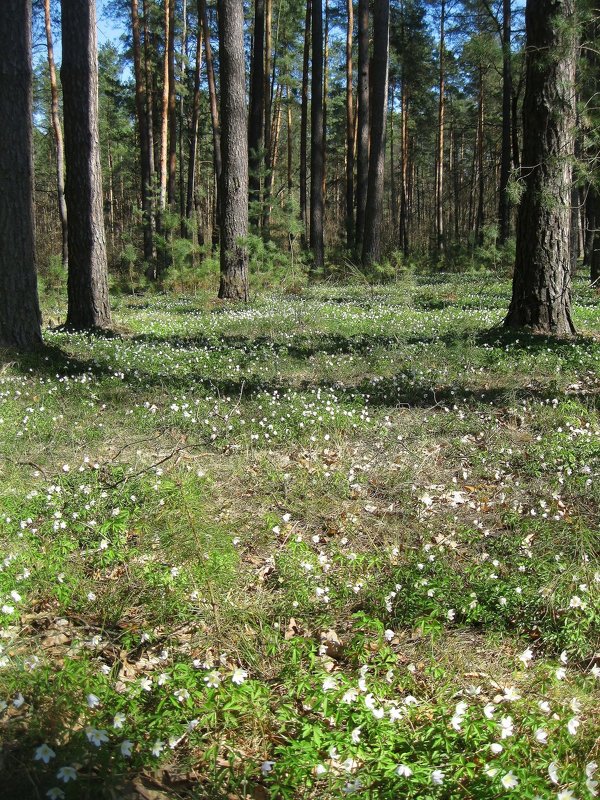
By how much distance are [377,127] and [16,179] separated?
44.9 ft

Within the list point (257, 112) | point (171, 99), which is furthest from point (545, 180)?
point (171, 99)

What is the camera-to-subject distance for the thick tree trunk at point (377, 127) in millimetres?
18406

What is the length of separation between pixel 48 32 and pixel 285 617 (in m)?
25.8

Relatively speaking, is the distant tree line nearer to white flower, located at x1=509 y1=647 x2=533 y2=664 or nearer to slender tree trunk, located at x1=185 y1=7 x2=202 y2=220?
slender tree trunk, located at x1=185 y1=7 x2=202 y2=220

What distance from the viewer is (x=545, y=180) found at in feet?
28.1

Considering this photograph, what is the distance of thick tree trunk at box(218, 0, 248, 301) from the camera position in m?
13.8

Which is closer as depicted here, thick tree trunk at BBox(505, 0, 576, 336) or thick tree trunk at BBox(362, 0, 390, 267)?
thick tree trunk at BBox(505, 0, 576, 336)

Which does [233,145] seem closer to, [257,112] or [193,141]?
[257,112]

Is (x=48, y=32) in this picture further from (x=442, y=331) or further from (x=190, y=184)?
(x=442, y=331)

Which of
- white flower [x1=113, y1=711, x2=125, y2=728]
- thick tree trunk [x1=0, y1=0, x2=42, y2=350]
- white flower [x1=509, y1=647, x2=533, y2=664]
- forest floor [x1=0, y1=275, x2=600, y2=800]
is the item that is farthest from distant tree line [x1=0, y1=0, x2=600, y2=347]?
white flower [x1=113, y1=711, x2=125, y2=728]

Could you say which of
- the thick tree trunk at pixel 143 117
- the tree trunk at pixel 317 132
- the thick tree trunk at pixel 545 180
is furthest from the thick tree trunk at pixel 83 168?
the tree trunk at pixel 317 132

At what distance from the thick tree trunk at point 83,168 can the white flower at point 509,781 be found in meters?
9.96

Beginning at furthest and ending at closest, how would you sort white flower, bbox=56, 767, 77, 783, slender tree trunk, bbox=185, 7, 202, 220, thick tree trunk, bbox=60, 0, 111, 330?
slender tree trunk, bbox=185, 7, 202, 220 → thick tree trunk, bbox=60, 0, 111, 330 → white flower, bbox=56, 767, 77, 783

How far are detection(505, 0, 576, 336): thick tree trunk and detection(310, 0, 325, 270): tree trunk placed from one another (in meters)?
12.0
